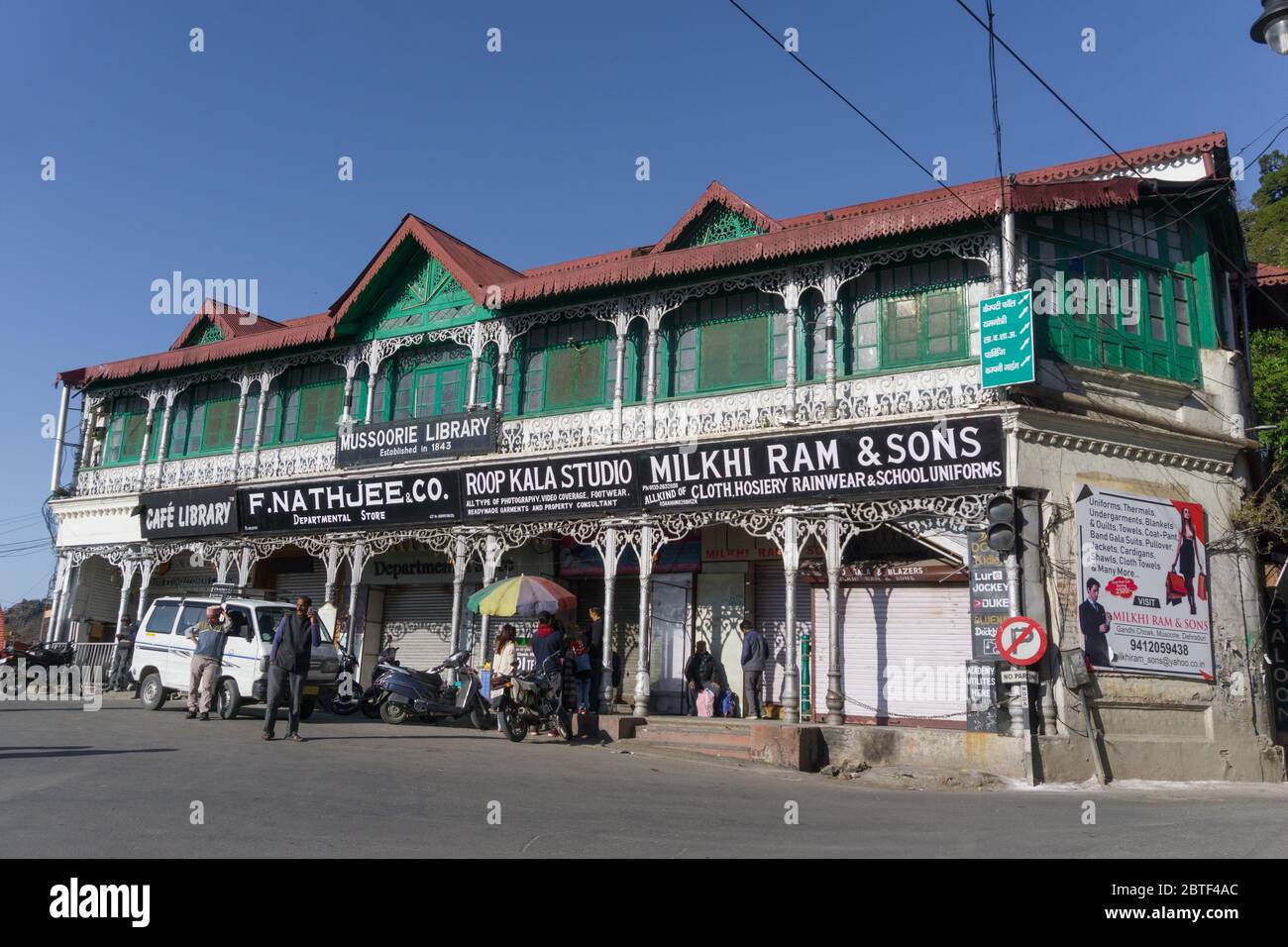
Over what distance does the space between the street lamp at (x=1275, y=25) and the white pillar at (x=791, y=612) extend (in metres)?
9.36

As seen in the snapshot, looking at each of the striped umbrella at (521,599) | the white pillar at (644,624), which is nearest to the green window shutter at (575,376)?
the white pillar at (644,624)

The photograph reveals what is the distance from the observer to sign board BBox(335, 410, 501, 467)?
18.5 meters

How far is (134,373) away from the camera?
77.8 ft

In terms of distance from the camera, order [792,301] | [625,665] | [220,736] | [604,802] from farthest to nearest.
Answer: [625,665]
[792,301]
[220,736]
[604,802]

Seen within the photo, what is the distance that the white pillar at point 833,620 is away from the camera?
14.2m

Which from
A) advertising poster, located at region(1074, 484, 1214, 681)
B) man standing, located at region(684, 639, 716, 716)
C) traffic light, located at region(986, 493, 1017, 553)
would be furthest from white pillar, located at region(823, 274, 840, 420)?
man standing, located at region(684, 639, 716, 716)

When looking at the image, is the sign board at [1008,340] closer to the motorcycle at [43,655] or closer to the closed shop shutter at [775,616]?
the closed shop shutter at [775,616]

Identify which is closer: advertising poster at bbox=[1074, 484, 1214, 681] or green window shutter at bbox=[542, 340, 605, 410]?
advertising poster at bbox=[1074, 484, 1214, 681]

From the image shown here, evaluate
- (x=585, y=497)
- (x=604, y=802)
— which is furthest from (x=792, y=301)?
(x=604, y=802)

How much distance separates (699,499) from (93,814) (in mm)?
10071

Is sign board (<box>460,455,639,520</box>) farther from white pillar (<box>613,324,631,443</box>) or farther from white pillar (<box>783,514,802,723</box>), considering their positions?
white pillar (<box>783,514,802,723</box>)

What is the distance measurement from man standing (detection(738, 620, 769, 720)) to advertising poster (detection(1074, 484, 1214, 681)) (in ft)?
15.3

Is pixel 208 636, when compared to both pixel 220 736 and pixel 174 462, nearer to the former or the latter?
pixel 220 736

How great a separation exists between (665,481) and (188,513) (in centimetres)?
1151
